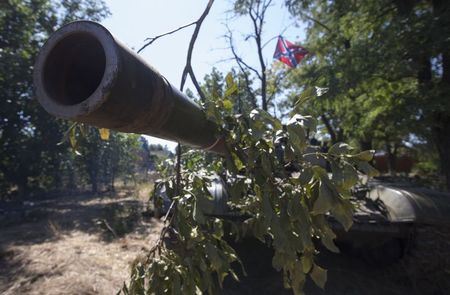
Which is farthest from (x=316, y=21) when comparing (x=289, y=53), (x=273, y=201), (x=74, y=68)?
(x=74, y=68)

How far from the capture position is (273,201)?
1.33 m

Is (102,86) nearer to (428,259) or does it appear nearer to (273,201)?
(273,201)

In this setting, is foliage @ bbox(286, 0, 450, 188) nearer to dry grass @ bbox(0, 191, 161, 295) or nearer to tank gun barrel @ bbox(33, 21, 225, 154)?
dry grass @ bbox(0, 191, 161, 295)

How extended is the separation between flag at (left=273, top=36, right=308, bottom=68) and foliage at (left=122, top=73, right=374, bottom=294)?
12.0 meters

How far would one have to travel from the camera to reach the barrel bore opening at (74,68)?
3.23 ft

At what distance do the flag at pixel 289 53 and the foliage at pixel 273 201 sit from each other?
474 inches

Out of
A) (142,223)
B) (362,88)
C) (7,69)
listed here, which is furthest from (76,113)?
(7,69)

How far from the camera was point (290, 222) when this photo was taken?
121 cm

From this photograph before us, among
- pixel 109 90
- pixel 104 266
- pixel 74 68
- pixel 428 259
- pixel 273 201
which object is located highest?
pixel 74 68

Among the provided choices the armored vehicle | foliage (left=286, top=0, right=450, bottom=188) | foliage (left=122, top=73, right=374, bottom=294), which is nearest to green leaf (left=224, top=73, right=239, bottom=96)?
foliage (left=122, top=73, right=374, bottom=294)

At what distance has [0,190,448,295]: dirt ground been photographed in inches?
166

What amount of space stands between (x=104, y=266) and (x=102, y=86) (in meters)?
4.87

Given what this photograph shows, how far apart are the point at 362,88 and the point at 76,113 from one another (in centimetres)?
1057

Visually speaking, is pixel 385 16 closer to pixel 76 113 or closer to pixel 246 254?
pixel 246 254
